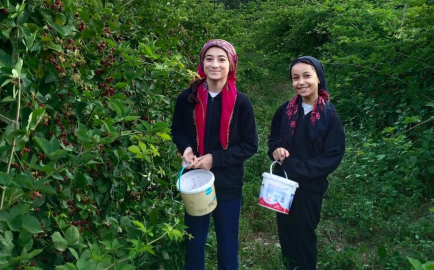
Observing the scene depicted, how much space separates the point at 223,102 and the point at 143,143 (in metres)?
0.77

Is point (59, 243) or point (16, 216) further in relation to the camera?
point (59, 243)

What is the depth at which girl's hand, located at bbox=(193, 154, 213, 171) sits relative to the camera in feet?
9.26

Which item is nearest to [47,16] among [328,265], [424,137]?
[328,265]

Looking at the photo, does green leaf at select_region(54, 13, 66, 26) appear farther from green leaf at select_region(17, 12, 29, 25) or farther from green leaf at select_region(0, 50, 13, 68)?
green leaf at select_region(0, 50, 13, 68)

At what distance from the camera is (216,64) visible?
2830 millimetres

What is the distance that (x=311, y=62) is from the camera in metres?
3.04

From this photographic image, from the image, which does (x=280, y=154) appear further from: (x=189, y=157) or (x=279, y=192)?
(x=189, y=157)

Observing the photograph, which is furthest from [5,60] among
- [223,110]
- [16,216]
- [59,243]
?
[223,110]

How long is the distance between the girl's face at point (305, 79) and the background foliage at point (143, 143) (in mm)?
712

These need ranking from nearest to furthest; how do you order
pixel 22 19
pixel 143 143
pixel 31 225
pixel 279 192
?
pixel 31 225
pixel 22 19
pixel 143 143
pixel 279 192

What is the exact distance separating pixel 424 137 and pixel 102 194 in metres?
3.67

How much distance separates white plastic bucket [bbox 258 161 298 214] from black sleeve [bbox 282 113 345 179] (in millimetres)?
120

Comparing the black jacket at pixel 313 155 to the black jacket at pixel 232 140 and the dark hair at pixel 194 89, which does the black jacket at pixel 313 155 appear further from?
the dark hair at pixel 194 89

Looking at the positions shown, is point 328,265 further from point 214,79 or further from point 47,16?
point 47,16
